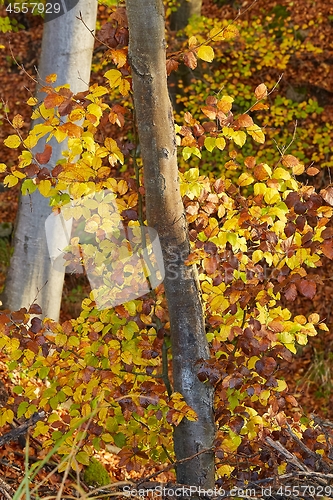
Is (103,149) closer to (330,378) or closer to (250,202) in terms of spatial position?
(250,202)

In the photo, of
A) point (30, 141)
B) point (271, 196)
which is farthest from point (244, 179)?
point (30, 141)

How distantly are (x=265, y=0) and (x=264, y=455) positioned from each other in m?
7.58

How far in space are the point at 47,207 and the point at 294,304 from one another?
3.31 metres

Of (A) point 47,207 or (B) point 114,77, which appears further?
(A) point 47,207

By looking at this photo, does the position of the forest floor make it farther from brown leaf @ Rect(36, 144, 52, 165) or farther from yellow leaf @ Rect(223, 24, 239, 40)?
yellow leaf @ Rect(223, 24, 239, 40)

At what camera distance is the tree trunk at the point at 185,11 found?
8398 millimetres

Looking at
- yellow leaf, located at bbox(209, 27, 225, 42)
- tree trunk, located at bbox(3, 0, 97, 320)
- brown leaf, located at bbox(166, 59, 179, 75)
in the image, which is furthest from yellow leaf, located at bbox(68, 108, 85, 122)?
tree trunk, located at bbox(3, 0, 97, 320)

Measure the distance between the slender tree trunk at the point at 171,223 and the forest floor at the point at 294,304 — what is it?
1.08 m

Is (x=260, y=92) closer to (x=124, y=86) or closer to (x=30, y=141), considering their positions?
(x=124, y=86)

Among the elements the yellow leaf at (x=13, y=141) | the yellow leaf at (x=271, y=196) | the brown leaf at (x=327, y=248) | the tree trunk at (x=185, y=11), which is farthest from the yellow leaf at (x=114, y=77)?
the tree trunk at (x=185, y=11)

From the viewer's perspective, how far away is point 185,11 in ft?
27.7

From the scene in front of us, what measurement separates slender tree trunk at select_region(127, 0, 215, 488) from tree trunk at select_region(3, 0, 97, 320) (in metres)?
2.27

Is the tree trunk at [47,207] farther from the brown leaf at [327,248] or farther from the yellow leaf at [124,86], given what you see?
the brown leaf at [327,248]

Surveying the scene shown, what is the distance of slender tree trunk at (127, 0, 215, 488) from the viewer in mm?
2205
